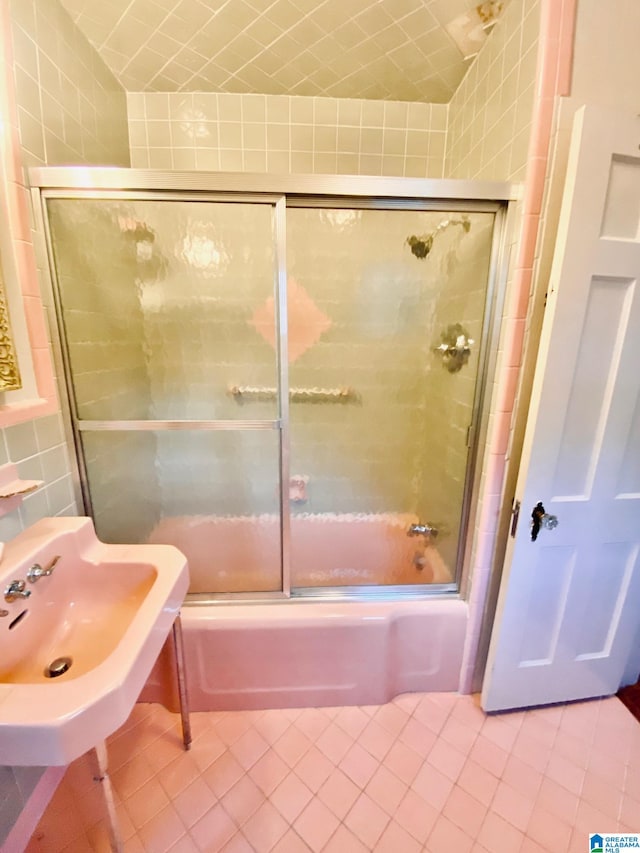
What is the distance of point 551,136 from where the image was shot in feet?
3.12

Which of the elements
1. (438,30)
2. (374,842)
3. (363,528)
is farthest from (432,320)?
(374,842)

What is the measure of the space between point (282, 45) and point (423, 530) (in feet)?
6.99

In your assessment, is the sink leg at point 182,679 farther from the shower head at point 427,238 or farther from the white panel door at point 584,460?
the shower head at point 427,238

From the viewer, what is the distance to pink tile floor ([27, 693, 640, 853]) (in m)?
0.95

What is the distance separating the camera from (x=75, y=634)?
0.96m

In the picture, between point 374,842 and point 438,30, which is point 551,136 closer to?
point 438,30

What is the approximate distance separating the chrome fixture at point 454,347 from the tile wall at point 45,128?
150cm

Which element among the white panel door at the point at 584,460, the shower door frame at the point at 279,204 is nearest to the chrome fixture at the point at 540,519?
the white panel door at the point at 584,460

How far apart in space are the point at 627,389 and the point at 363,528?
1.28m

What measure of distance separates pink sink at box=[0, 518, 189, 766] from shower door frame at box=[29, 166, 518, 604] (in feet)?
1.05

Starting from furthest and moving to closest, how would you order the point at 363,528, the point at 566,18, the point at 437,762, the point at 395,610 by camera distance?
the point at 363,528 → the point at 395,610 → the point at 437,762 → the point at 566,18

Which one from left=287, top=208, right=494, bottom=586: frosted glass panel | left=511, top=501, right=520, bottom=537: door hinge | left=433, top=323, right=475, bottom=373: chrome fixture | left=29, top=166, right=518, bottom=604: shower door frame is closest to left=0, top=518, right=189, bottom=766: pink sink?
left=29, top=166, right=518, bottom=604: shower door frame

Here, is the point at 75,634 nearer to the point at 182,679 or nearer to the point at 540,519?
the point at 182,679
